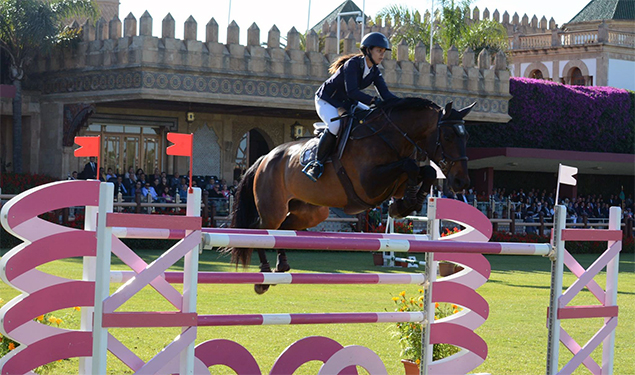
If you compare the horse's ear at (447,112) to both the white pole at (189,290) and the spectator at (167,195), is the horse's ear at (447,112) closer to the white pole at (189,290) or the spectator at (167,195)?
the white pole at (189,290)

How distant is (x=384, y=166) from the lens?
6.17 meters

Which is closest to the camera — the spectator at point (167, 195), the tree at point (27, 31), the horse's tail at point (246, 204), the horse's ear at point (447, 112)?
the horse's ear at point (447, 112)

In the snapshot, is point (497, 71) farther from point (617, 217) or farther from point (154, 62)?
point (617, 217)

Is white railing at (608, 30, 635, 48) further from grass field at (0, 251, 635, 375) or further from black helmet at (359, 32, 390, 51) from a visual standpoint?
black helmet at (359, 32, 390, 51)

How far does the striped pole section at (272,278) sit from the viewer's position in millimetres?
4156

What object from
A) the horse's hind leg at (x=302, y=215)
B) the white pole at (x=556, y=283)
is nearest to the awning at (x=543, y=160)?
the horse's hind leg at (x=302, y=215)

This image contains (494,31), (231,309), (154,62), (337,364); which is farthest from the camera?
(494,31)

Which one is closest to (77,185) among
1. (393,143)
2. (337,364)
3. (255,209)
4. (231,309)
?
(337,364)

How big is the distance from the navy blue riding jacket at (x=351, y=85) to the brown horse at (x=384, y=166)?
192mm

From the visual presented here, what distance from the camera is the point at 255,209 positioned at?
7395 mm

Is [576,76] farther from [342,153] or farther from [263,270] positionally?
[263,270]

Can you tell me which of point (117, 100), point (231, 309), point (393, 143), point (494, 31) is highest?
point (494, 31)

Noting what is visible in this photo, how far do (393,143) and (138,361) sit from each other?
3.00 metres

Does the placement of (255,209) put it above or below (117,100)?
below
